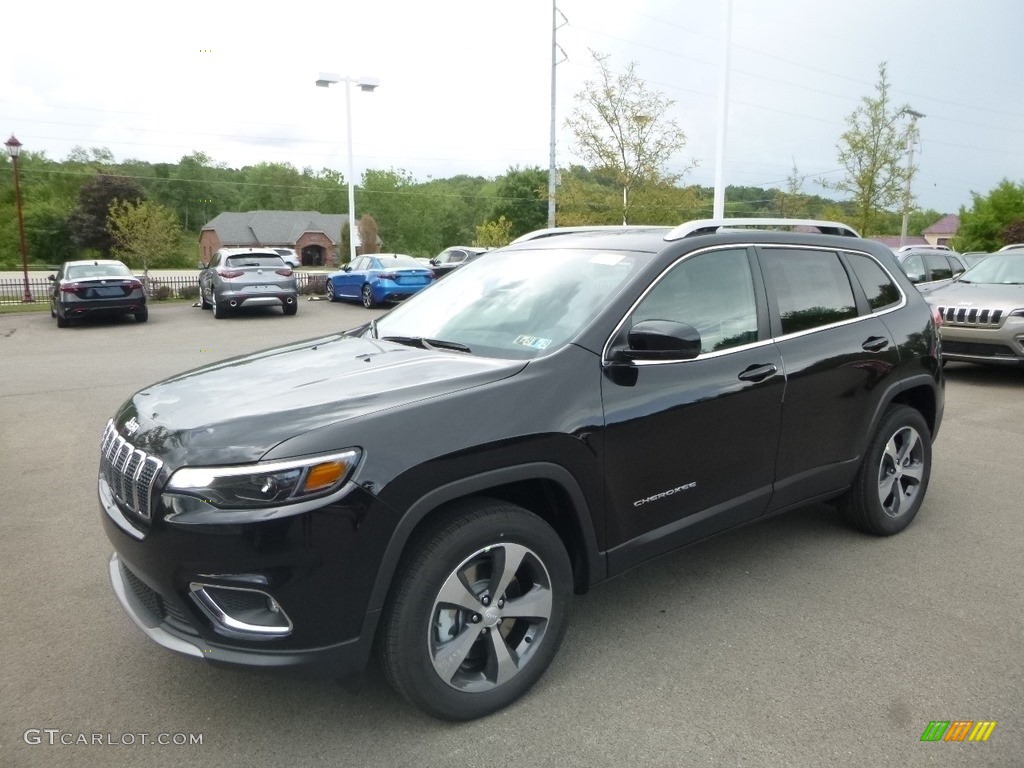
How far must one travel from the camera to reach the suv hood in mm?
2441

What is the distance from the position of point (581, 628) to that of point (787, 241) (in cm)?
225

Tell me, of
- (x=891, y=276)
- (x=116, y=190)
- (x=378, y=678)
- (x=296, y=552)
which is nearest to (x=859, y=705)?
(x=378, y=678)

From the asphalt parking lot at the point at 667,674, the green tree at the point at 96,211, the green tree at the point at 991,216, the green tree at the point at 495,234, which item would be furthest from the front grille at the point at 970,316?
the green tree at the point at 96,211

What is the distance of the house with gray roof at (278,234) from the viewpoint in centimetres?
8938

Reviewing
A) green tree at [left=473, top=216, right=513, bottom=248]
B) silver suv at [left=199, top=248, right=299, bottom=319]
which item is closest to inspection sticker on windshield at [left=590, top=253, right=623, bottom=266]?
silver suv at [left=199, top=248, right=299, bottom=319]

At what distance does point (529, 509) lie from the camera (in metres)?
2.97

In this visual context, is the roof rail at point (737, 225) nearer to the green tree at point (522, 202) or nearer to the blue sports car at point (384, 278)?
the blue sports car at point (384, 278)

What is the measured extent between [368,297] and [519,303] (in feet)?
60.8

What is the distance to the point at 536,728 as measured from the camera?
2.69 m

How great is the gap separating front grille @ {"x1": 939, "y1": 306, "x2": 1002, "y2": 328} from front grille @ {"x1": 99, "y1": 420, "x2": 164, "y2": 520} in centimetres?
968

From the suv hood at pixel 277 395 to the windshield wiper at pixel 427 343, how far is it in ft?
0.25

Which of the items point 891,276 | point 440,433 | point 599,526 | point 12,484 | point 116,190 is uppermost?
point 116,190

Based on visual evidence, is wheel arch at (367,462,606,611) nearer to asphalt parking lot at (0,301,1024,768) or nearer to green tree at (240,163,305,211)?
asphalt parking lot at (0,301,1024,768)

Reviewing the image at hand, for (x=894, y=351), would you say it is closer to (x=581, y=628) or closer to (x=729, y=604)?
(x=729, y=604)
